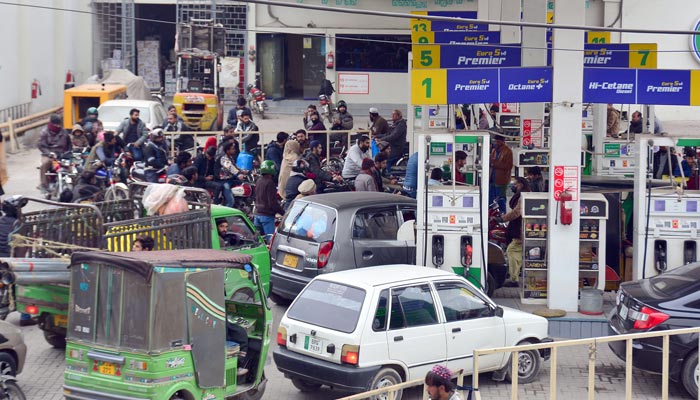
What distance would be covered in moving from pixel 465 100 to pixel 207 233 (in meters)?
A: 3.90

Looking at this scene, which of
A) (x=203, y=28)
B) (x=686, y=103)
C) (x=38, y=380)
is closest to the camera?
(x=38, y=380)

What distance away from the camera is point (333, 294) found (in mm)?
11414

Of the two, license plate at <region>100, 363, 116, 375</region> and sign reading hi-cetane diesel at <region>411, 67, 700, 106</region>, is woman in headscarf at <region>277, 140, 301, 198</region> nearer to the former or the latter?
sign reading hi-cetane diesel at <region>411, 67, 700, 106</region>

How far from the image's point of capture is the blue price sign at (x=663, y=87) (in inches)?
561

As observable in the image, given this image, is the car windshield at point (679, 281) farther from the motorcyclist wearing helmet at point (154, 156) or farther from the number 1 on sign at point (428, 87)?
the motorcyclist wearing helmet at point (154, 156)

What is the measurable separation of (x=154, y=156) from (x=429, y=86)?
322 inches

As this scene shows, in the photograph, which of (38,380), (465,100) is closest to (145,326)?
(38,380)

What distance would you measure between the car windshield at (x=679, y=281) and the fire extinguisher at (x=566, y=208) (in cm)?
179

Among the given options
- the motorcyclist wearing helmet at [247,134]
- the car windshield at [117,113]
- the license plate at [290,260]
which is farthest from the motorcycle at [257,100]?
the license plate at [290,260]

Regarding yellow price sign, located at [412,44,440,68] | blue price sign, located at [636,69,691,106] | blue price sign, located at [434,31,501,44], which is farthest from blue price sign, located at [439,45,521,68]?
blue price sign, located at [636,69,691,106]

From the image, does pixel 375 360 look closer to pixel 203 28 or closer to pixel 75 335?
pixel 75 335

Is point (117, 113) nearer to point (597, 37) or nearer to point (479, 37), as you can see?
point (479, 37)

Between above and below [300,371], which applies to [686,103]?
above

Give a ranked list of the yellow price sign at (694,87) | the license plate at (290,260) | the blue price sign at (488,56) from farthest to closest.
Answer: the blue price sign at (488,56) < the license plate at (290,260) < the yellow price sign at (694,87)
